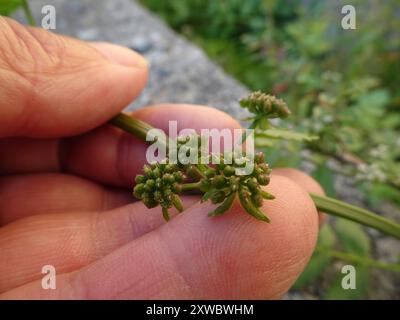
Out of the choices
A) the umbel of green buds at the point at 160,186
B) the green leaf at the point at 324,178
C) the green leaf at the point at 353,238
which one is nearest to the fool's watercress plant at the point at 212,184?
the umbel of green buds at the point at 160,186

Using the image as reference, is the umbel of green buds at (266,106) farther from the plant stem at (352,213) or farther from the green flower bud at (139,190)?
the green flower bud at (139,190)

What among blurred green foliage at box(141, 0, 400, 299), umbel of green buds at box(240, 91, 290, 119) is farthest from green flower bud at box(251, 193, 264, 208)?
blurred green foliage at box(141, 0, 400, 299)

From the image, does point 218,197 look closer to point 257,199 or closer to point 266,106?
point 257,199

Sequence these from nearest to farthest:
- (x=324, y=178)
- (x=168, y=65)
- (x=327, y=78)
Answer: (x=324, y=178) → (x=327, y=78) → (x=168, y=65)

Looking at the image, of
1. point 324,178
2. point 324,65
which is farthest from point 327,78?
point 324,65

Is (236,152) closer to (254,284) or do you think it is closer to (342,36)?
(254,284)

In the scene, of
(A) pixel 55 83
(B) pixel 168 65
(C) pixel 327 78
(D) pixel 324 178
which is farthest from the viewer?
(B) pixel 168 65

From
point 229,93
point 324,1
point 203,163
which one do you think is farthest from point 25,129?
point 324,1

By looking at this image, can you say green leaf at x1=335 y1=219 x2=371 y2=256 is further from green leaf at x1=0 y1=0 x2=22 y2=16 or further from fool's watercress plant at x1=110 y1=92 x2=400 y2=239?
green leaf at x1=0 y1=0 x2=22 y2=16
